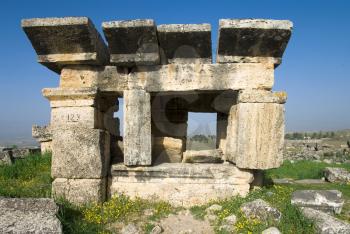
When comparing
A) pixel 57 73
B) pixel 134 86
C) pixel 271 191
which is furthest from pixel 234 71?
pixel 57 73

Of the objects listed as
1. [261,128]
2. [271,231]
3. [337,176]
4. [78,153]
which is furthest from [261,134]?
[337,176]

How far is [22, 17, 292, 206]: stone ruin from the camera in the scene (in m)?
4.48

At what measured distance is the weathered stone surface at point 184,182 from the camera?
4.77 metres

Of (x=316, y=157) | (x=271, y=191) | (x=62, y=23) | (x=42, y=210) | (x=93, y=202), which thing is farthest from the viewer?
(x=316, y=157)

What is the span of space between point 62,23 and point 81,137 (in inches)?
66.3

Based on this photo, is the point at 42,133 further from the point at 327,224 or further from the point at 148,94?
the point at 327,224

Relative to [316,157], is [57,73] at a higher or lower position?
higher

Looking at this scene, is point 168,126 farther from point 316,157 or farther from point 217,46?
point 316,157

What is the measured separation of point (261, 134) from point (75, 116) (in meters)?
2.86

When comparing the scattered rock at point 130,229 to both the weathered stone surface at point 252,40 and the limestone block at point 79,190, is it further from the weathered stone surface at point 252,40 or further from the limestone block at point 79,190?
the weathered stone surface at point 252,40

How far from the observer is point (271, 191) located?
498 cm

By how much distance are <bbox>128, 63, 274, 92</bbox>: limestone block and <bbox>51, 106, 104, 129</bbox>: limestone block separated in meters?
0.87

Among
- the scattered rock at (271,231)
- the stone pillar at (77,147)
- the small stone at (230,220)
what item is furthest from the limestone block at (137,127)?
the scattered rock at (271,231)

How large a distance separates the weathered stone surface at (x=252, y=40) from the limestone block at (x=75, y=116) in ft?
6.94
